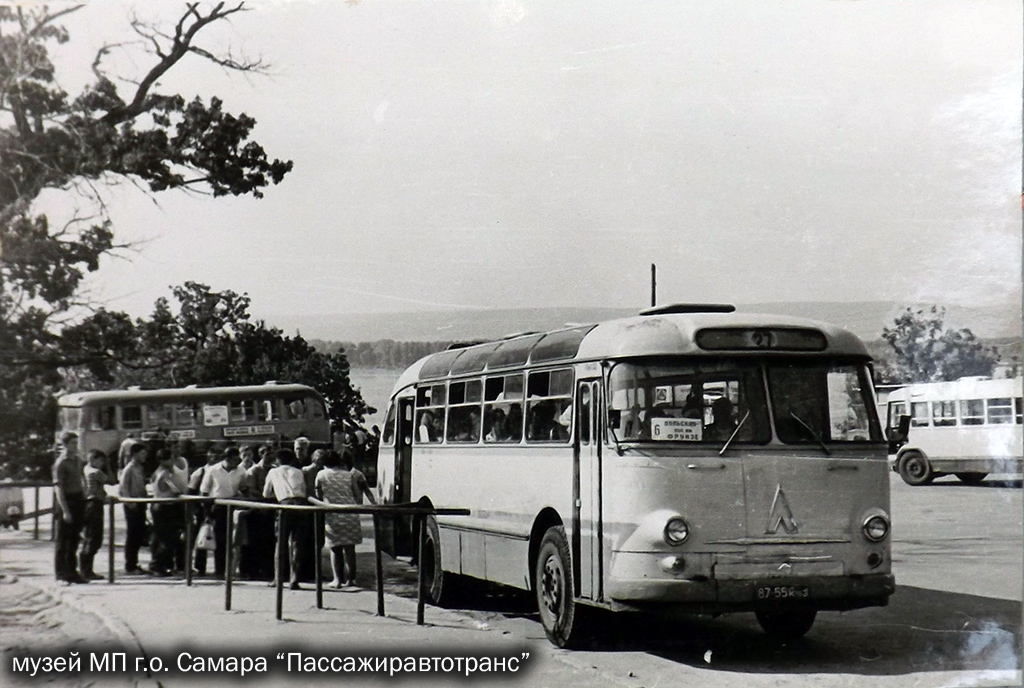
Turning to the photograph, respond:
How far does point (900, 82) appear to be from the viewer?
366 inches

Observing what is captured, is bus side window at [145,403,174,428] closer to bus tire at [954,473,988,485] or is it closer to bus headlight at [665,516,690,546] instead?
bus headlight at [665,516,690,546]

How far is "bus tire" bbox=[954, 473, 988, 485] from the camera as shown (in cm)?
1025

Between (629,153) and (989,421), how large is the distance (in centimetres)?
398

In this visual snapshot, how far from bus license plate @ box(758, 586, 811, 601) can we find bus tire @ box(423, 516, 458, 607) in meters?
2.99

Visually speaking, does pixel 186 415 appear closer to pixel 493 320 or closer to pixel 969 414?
pixel 493 320

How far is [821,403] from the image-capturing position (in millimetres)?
7797

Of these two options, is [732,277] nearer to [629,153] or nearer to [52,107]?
[629,153]

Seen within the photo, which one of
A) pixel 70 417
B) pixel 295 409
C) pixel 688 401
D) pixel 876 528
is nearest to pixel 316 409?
pixel 295 409

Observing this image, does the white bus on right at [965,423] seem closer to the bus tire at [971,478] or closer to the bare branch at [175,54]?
the bus tire at [971,478]

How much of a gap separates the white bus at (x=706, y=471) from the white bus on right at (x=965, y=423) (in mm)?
1272

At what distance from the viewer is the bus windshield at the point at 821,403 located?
7676mm

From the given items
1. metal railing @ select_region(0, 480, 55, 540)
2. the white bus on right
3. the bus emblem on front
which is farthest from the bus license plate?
metal railing @ select_region(0, 480, 55, 540)

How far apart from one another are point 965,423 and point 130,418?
6824mm

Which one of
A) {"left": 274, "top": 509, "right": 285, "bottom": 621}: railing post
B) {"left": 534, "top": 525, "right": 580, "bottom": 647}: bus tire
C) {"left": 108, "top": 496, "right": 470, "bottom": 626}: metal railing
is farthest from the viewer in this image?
{"left": 108, "top": 496, "right": 470, "bottom": 626}: metal railing
